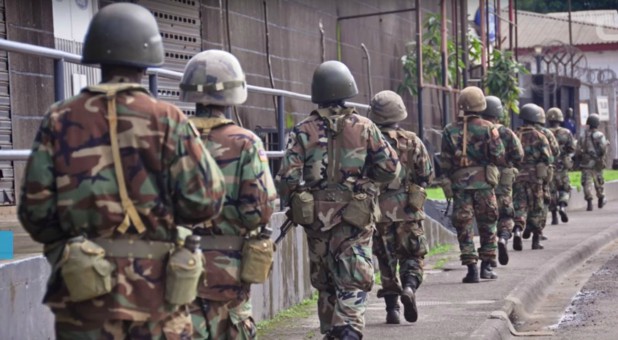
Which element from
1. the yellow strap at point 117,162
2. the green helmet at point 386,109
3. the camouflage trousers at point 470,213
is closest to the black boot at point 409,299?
the green helmet at point 386,109

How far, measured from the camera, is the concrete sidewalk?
9.66m

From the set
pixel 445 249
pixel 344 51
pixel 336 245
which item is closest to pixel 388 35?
pixel 344 51

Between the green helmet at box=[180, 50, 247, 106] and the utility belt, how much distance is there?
142 cm

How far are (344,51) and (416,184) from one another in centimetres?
1059

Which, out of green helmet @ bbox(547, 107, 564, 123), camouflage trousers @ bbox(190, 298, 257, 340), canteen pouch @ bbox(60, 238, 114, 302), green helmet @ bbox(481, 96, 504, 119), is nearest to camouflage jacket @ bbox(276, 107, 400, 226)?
camouflage trousers @ bbox(190, 298, 257, 340)

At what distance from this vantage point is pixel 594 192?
29.0 m

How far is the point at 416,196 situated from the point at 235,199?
440 centimetres

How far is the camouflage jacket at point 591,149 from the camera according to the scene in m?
25.1

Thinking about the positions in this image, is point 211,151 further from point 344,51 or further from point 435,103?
point 435,103

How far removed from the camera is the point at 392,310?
10180 millimetres

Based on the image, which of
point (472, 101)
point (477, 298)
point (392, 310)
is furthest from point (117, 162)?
point (472, 101)

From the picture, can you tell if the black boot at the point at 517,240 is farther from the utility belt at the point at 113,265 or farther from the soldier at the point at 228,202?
the utility belt at the point at 113,265

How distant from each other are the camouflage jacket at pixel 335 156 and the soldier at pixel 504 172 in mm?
5001

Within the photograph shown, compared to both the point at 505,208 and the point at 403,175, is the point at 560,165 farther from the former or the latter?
the point at 403,175
